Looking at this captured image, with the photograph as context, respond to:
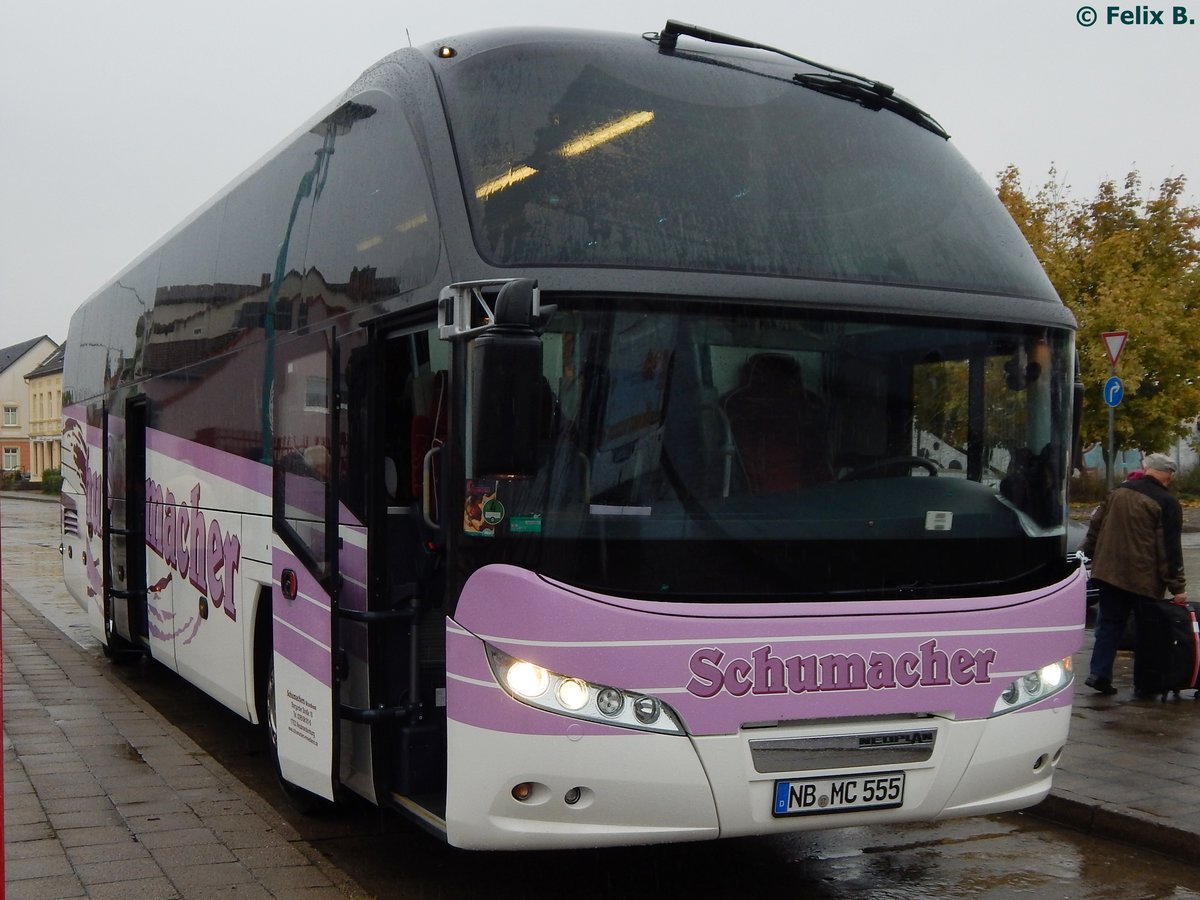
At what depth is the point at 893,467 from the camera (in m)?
5.32

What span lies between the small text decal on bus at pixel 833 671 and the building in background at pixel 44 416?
107 m

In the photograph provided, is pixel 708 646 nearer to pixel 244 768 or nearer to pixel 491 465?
pixel 491 465

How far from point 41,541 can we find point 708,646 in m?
35.2

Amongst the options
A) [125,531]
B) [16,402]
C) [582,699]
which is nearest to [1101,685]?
[582,699]

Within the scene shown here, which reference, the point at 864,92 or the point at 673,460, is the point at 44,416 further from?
the point at 673,460

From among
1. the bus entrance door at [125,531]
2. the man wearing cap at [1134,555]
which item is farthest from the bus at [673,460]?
the bus entrance door at [125,531]

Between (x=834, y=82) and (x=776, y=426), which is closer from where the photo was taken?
(x=776, y=426)

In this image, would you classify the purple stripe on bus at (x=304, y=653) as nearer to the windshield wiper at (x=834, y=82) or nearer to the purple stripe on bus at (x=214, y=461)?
the purple stripe on bus at (x=214, y=461)

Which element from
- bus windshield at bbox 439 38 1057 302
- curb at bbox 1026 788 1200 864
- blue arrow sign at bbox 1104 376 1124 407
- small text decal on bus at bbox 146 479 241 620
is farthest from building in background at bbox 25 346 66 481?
bus windshield at bbox 439 38 1057 302

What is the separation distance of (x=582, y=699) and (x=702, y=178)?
2018 millimetres

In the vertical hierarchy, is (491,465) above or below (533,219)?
below

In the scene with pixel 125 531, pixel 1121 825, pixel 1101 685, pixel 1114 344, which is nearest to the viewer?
pixel 1121 825

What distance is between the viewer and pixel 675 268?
507 cm

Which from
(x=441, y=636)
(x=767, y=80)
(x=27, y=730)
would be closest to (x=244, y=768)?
(x=27, y=730)
